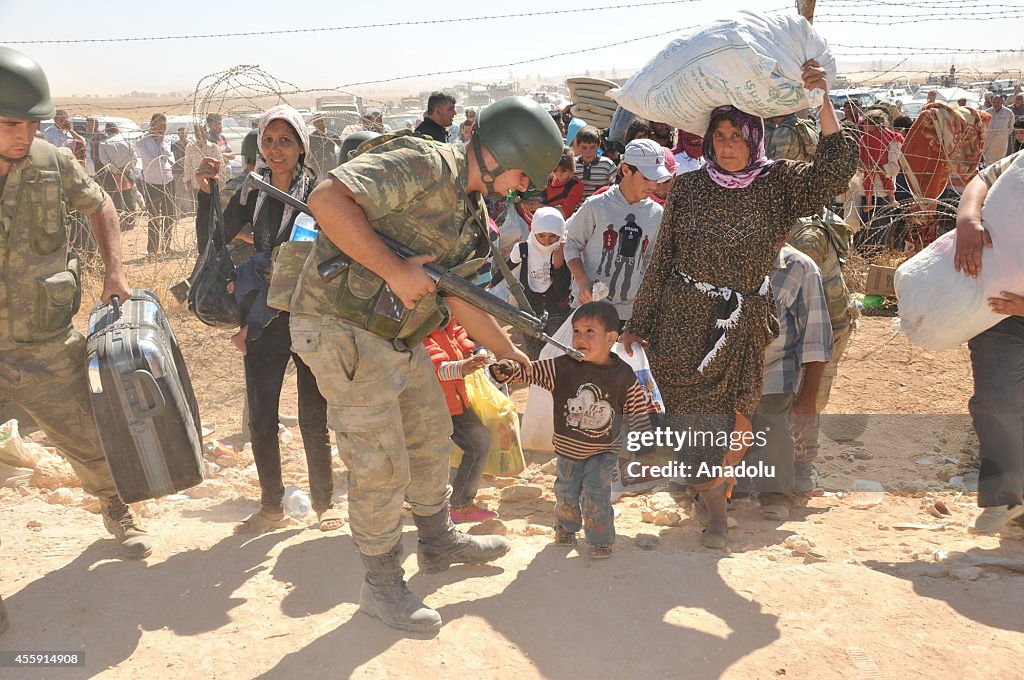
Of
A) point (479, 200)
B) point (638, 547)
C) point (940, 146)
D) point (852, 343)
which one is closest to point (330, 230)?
point (479, 200)

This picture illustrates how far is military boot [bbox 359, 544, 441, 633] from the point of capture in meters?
3.04

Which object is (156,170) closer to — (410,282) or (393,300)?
(393,300)

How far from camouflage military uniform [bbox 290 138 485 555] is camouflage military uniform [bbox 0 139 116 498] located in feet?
3.64

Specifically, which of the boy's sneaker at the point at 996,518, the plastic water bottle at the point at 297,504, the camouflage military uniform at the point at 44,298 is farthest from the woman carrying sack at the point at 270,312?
the boy's sneaker at the point at 996,518

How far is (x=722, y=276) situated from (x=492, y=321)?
107cm

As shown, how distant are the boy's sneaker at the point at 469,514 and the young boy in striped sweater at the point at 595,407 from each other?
0.78 m

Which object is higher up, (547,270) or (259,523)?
(547,270)

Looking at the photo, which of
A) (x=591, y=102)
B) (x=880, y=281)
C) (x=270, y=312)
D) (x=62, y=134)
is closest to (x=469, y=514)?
(x=270, y=312)

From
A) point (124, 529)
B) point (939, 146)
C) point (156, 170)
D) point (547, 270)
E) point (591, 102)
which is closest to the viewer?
point (124, 529)

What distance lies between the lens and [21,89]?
120 inches

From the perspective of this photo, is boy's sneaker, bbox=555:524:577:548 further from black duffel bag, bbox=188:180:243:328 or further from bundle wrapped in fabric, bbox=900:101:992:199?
bundle wrapped in fabric, bbox=900:101:992:199

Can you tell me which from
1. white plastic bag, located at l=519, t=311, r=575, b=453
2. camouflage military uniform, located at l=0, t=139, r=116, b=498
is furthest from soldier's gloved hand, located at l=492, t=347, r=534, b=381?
camouflage military uniform, located at l=0, t=139, r=116, b=498

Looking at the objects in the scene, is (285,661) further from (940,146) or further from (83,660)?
(940,146)

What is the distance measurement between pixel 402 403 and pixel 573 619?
1017 millimetres
